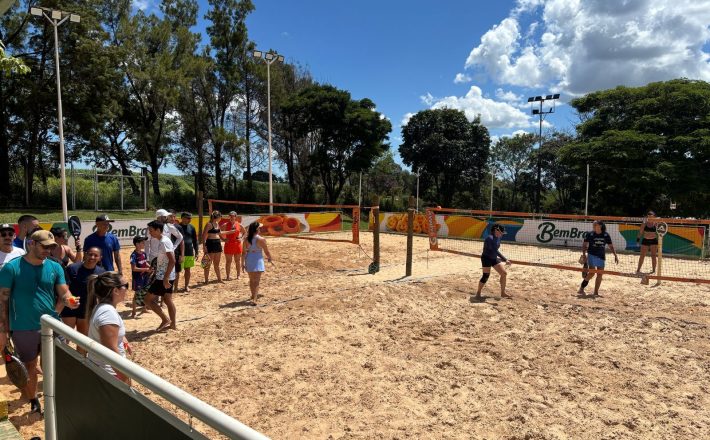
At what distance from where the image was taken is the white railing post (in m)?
2.47

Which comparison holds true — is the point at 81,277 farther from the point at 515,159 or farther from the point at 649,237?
the point at 515,159

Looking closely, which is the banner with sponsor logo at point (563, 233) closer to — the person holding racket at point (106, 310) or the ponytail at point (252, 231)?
the ponytail at point (252, 231)

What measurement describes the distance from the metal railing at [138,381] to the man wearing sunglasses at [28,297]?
129cm

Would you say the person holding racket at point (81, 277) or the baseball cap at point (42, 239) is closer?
the baseball cap at point (42, 239)

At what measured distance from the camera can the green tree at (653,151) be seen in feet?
74.5

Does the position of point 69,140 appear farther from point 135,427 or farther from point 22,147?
point 135,427

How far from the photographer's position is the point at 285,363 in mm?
5211

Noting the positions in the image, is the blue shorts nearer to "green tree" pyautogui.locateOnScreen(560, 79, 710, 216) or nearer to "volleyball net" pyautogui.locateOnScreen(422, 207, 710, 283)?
"volleyball net" pyautogui.locateOnScreen(422, 207, 710, 283)

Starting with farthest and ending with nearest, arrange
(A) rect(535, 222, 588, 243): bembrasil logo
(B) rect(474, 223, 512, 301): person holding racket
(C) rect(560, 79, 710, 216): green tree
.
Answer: (C) rect(560, 79, 710, 216): green tree < (A) rect(535, 222, 588, 243): bembrasil logo < (B) rect(474, 223, 512, 301): person holding racket

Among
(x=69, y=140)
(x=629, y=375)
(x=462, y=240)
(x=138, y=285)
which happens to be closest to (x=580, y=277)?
(x=629, y=375)

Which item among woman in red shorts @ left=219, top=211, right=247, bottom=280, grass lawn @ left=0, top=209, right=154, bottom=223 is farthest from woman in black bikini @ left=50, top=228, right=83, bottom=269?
grass lawn @ left=0, top=209, right=154, bottom=223

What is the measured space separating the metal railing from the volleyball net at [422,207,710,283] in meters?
9.36

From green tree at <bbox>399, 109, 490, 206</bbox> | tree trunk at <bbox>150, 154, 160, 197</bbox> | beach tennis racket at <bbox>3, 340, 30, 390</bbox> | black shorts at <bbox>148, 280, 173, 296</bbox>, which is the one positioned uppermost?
green tree at <bbox>399, 109, 490, 206</bbox>

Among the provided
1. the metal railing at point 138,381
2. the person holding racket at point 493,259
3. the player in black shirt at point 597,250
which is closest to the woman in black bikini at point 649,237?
the player in black shirt at point 597,250
